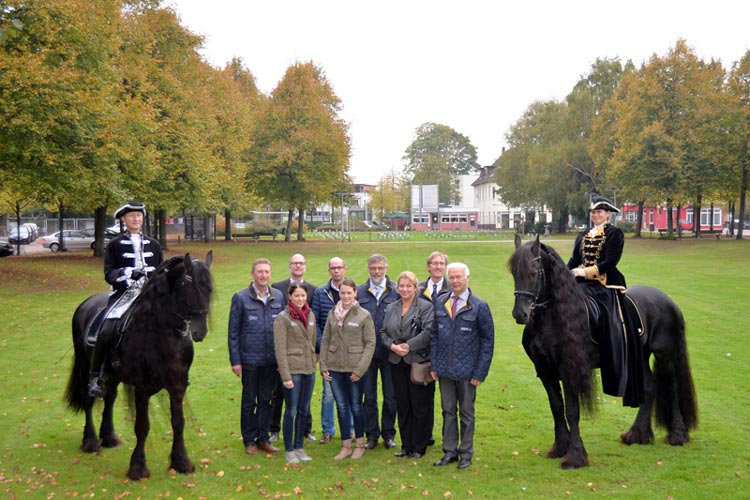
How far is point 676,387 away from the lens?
793 centimetres

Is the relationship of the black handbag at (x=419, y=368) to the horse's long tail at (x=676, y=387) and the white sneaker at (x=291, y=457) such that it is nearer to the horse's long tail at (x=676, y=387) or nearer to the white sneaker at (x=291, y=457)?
the white sneaker at (x=291, y=457)

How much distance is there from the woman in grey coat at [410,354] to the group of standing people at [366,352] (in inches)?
0.5

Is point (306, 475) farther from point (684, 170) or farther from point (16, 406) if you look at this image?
point (684, 170)

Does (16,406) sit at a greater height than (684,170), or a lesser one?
lesser

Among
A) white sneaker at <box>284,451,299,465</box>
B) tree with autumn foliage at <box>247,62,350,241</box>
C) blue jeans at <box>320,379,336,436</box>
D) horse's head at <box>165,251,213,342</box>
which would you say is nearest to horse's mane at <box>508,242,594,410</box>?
blue jeans at <box>320,379,336,436</box>

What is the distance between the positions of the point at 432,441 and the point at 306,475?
66.0 inches

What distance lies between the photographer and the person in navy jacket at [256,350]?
7.47 metres

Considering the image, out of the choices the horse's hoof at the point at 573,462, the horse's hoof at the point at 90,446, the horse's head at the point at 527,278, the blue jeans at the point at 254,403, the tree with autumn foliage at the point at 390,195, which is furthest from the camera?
the tree with autumn foliage at the point at 390,195

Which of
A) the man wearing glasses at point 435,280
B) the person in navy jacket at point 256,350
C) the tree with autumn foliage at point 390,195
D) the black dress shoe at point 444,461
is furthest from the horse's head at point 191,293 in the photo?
the tree with autumn foliage at point 390,195

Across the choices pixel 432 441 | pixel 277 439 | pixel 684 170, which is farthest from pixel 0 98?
pixel 684 170

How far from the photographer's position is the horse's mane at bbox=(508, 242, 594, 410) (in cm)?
694

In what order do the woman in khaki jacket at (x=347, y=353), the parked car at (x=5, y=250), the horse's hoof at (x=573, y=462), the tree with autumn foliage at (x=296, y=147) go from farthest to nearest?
the tree with autumn foliage at (x=296, y=147) < the parked car at (x=5, y=250) < the woman in khaki jacket at (x=347, y=353) < the horse's hoof at (x=573, y=462)

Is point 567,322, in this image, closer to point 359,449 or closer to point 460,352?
point 460,352

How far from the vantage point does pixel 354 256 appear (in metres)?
40.8
